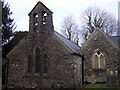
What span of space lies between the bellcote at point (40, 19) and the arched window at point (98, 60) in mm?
6250

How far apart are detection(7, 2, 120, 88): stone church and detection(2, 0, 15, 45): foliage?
12.3m

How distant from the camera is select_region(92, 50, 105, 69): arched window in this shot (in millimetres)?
24234

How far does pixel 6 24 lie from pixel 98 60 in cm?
2098

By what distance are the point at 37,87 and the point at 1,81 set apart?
7.86 metres

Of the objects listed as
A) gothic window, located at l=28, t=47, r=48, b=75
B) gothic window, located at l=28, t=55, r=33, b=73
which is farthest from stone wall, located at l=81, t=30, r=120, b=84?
gothic window, located at l=28, t=55, r=33, b=73

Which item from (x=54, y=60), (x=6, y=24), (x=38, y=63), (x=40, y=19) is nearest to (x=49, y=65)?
(x=54, y=60)

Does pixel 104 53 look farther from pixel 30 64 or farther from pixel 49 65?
pixel 30 64

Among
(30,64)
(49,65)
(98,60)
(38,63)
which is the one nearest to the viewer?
(49,65)

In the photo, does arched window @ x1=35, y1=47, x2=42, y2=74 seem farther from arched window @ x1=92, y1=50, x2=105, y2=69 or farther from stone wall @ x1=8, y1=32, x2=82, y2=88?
arched window @ x1=92, y1=50, x2=105, y2=69

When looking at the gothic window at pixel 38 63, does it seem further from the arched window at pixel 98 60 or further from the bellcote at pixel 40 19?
the arched window at pixel 98 60

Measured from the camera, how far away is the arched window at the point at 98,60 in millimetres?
24234

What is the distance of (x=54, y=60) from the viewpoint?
23.3 m

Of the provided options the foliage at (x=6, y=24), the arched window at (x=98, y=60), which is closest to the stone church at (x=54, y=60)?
the arched window at (x=98, y=60)

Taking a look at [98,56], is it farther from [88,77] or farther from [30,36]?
[30,36]
